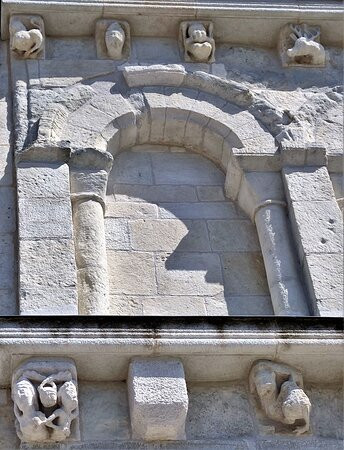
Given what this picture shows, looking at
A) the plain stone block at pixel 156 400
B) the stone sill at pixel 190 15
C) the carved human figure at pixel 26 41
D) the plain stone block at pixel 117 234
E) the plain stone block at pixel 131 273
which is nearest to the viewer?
the plain stone block at pixel 156 400

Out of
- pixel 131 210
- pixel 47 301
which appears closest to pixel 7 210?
pixel 131 210

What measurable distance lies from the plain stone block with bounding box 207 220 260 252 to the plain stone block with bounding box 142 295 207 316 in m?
0.52

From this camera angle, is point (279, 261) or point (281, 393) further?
point (279, 261)

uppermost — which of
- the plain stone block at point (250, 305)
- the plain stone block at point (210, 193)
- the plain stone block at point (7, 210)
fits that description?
the plain stone block at point (210, 193)

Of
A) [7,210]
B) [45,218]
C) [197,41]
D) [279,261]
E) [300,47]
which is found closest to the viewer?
[45,218]

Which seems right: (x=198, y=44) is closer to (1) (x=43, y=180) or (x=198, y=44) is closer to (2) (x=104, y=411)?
(1) (x=43, y=180)

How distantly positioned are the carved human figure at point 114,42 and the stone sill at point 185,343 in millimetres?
2773

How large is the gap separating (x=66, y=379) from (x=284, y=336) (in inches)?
50.6

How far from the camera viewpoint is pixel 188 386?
8.30m

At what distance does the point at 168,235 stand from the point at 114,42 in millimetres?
1694

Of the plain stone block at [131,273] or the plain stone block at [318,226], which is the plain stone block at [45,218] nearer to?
the plain stone block at [131,273]

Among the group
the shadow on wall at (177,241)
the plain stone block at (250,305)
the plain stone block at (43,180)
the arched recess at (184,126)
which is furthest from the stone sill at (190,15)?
the plain stone block at (250,305)

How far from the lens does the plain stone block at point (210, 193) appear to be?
9.70 metres

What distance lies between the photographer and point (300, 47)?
1048 cm
